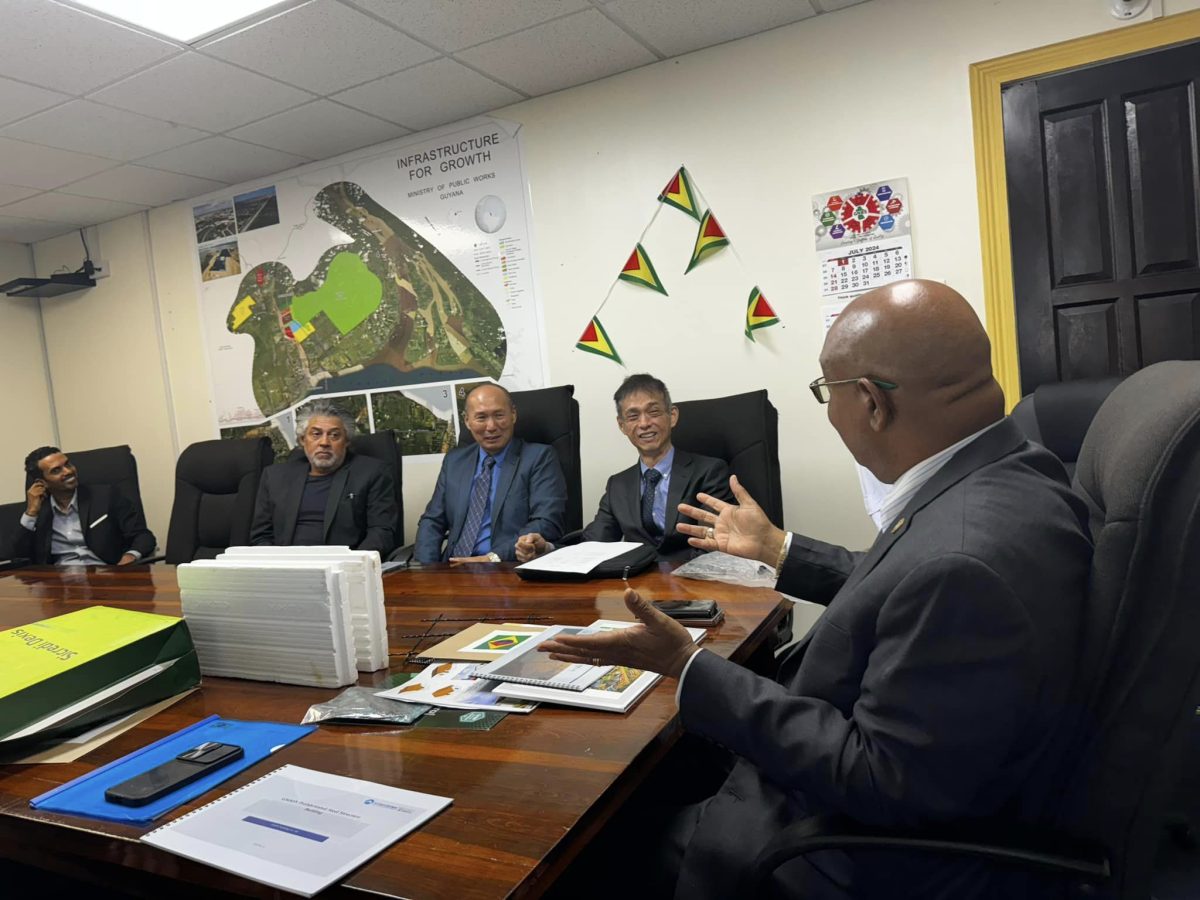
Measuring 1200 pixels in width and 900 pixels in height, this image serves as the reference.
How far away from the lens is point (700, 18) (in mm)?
2990

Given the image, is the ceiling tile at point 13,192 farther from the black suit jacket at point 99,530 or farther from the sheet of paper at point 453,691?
the sheet of paper at point 453,691

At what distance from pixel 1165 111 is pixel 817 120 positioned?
A: 1.16 m

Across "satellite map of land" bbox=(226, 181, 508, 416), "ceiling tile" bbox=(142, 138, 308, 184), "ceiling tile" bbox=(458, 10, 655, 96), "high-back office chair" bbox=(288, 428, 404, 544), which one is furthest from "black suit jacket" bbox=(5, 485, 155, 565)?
"ceiling tile" bbox=(458, 10, 655, 96)

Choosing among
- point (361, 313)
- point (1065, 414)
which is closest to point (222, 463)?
point (361, 313)

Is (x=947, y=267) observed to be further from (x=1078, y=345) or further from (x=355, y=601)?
(x=355, y=601)

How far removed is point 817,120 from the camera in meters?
3.11

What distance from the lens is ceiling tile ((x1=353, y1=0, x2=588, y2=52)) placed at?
270 cm

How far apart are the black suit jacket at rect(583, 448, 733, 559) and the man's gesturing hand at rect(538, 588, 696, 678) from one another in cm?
144

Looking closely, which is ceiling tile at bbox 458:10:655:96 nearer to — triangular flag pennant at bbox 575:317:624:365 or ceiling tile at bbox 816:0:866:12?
ceiling tile at bbox 816:0:866:12

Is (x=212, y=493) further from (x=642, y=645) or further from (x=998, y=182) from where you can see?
(x=998, y=182)

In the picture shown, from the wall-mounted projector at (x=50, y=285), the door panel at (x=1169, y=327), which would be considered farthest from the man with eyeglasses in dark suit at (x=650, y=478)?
the wall-mounted projector at (x=50, y=285)

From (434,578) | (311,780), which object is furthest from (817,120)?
(311,780)

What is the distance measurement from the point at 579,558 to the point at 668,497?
0.75 m

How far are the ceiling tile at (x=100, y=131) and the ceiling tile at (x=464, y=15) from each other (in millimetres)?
1447
